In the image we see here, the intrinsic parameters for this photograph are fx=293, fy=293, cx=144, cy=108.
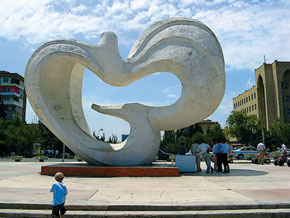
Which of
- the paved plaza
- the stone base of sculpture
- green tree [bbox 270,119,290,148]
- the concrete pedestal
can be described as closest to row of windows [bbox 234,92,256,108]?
green tree [bbox 270,119,290,148]

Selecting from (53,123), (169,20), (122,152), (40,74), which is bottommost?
(122,152)

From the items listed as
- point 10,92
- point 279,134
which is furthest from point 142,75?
point 10,92

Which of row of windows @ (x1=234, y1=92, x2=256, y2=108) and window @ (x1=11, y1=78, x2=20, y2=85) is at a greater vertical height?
window @ (x1=11, y1=78, x2=20, y2=85)

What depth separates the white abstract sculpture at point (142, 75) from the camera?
11797mm

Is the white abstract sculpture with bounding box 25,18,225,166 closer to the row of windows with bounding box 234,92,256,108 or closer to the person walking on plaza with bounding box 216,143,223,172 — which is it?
the person walking on plaza with bounding box 216,143,223,172

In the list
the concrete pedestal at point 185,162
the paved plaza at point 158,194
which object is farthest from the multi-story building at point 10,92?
the paved plaza at point 158,194

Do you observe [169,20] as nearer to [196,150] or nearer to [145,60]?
[145,60]

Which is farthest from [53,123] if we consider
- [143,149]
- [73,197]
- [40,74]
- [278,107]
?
[278,107]

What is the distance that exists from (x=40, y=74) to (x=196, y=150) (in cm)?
759

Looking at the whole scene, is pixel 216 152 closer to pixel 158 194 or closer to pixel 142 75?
pixel 142 75

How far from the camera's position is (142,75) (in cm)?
1261

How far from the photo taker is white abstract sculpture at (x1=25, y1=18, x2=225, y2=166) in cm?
1180

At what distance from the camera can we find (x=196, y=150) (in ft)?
43.0

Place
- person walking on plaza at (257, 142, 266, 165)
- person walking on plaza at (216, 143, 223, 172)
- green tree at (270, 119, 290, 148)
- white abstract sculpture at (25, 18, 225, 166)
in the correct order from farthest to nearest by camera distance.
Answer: green tree at (270, 119, 290, 148) < person walking on plaza at (257, 142, 266, 165) < person walking on plaza at (216, 143, 223, 172) < white abstract sculpture at (25, 18, 225, 166)
